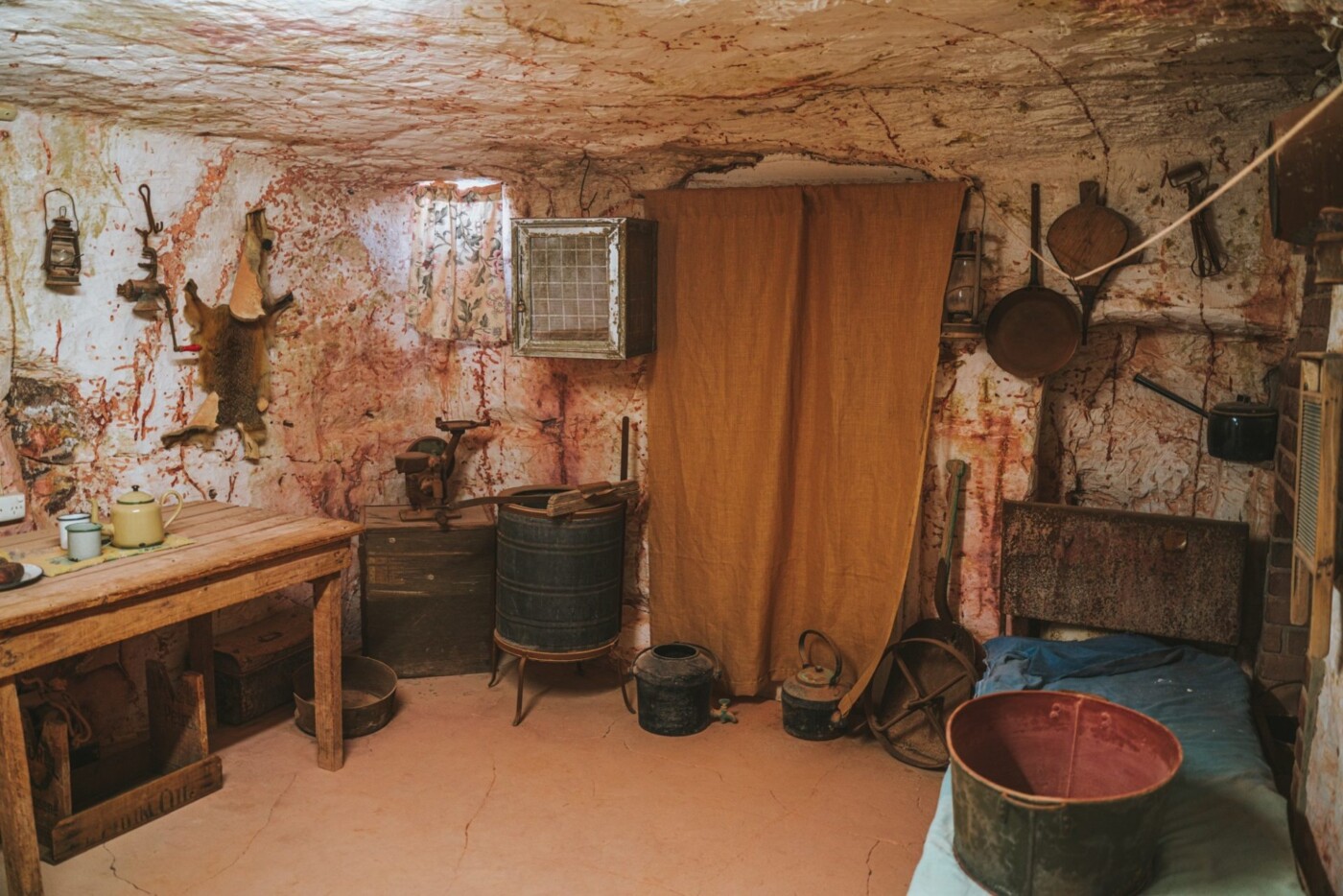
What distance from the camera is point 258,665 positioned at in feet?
12.8

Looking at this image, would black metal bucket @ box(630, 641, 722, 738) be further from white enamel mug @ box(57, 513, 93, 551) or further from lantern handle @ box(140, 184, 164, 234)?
lantern handle @ box(140, 184, 164, 234)

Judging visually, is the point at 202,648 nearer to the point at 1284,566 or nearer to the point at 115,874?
the point at 115,874

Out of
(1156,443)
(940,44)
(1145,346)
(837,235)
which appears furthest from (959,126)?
(1156,443)

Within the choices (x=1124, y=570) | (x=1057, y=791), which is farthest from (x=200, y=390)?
(x=1124, y=570)

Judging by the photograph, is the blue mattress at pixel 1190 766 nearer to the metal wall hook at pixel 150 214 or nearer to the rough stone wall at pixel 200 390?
the rough stone wall at pixel 200 390

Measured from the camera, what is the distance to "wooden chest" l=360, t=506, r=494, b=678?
4344 millimetres

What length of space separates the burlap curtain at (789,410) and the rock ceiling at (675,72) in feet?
0.96

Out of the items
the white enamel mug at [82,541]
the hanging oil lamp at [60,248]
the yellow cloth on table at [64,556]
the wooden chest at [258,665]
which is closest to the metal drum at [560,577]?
the wooden chest at [258,665]

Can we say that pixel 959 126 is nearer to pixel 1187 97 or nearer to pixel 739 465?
pixel 1187 97

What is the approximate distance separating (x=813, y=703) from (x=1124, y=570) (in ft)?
4.09

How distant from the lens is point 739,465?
418 centimetres

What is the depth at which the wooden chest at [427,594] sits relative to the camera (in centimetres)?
434

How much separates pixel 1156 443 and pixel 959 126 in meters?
1.48

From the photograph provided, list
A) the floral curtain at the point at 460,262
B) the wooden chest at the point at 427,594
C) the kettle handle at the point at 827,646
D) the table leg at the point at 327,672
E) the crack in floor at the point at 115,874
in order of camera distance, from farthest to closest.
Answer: the floral curtain at the point at 460,262 < the wooden chest at the point at 427,594 < the kettle handle at the point at 827,646 < the table leg at the point at 327,672 < the crack in floor at the point at 115,874
